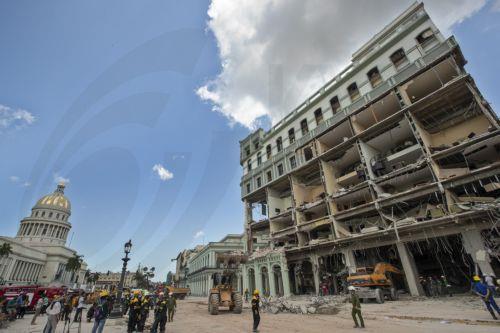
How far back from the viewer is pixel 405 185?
22.5m

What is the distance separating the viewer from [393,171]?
21016 millimetres

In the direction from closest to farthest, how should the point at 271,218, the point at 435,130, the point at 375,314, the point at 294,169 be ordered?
the point at 375,314, the point at 435,130, the point at 294,169, the point at 271,218

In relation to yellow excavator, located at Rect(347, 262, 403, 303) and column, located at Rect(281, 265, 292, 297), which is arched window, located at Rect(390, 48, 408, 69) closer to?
yellow excavator, located at Rect(347, 262, 403, 303)

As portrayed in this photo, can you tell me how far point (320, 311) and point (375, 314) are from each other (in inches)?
141

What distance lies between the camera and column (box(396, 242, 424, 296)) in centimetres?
1819

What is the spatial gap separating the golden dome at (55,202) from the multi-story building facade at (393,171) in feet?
311

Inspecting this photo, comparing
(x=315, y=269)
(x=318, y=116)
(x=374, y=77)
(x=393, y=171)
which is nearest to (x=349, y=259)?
(x=315, y=269)

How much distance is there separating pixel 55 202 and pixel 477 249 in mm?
118818

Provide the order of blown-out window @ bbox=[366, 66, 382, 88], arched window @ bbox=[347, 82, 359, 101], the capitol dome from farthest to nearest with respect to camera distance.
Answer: the capitol dome → arched window @ bbox=[347, 82, 359, 101] → blown-out window @ bbox=[366, 66, 382, 88]

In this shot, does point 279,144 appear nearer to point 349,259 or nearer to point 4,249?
point 349,259

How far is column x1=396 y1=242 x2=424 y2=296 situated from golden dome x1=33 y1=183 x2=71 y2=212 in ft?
368

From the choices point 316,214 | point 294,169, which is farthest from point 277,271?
point 294,169

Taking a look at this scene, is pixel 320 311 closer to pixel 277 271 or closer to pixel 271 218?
pixel 277 271

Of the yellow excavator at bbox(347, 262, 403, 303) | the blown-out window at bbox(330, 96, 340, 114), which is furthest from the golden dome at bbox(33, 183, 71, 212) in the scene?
the yellow excavator at bbox(347, 262, 403, 303)
